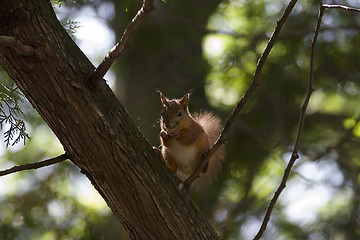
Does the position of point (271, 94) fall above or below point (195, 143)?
above

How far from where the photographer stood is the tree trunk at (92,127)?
5.26ft

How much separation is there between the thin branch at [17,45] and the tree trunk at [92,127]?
0.03 m

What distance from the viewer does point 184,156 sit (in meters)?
2.49

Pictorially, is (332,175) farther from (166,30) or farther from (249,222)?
(166,30)

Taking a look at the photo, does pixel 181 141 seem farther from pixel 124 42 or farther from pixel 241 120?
pixel 241 120

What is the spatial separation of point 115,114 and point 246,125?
10.0ft

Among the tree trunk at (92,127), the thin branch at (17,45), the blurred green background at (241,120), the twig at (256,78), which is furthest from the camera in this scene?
the blurred green background at (241,120)

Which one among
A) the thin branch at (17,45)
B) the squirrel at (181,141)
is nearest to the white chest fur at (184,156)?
the squirrel at (181,141)

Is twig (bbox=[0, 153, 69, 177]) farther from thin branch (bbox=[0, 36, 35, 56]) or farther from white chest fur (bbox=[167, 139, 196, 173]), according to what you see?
white chest fur (bbox=[167, 139, 196, 173])

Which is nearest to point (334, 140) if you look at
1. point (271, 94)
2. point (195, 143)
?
point (271, 94)

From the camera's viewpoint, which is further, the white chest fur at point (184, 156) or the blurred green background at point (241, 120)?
the blurred green background at point (241, 120)

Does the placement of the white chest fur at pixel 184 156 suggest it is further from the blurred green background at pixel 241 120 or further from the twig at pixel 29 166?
the blurred green background at pixel 241 120

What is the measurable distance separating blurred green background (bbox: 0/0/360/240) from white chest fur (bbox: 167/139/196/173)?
5.60 ft

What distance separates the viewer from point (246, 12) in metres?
4.71
